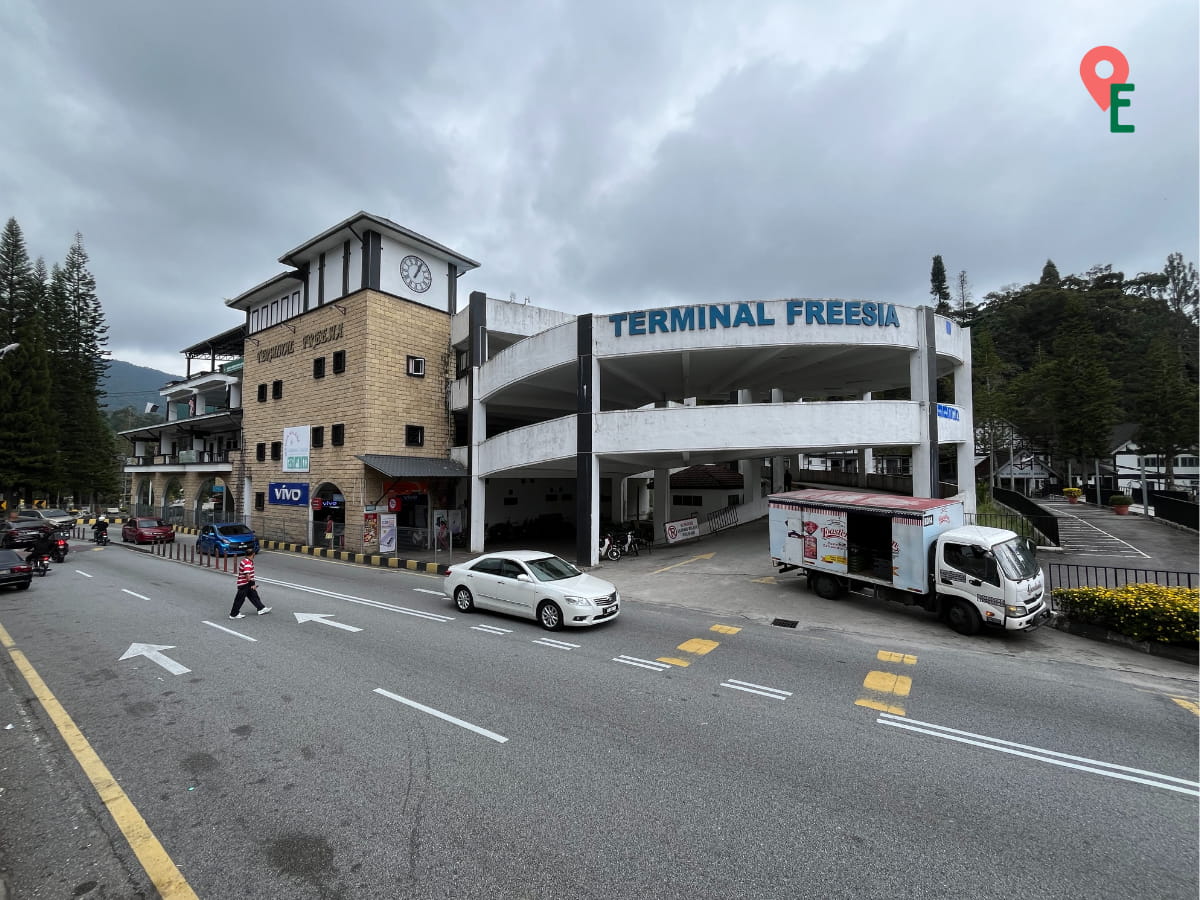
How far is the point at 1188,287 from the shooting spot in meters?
65.6

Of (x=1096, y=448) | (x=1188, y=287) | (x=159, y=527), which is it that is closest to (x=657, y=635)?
(x=159, y=527)

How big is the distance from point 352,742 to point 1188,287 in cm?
9901

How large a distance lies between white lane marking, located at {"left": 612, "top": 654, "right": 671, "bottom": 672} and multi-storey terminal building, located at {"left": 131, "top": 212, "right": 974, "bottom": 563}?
9.52 meters

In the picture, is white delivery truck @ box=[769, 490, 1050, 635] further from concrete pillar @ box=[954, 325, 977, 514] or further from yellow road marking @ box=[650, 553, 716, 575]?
concrete pillar @ box=[954, 325, 977, 514]

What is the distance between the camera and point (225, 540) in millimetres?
23297

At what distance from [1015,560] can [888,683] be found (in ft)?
15.7

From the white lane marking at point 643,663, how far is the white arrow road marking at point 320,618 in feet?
18.7

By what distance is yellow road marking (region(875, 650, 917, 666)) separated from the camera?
361 inches

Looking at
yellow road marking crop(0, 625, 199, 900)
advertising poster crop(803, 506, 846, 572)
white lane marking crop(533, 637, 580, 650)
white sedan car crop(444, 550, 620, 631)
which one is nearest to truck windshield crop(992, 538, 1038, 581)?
advertising poster crop(803, 506, 846, 572)

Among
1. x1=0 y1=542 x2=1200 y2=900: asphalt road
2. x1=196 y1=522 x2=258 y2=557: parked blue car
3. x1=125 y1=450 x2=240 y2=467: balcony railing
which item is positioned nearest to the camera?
x1=0 y1=542 x2=1200 y2=900: asphalt road

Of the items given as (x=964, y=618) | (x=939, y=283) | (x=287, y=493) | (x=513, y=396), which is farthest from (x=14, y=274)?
(x=939, y=283)

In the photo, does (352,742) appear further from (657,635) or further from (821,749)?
(657,635)

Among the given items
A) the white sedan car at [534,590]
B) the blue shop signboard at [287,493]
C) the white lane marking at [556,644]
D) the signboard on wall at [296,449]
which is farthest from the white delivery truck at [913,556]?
the signboard on wall at [296,449]

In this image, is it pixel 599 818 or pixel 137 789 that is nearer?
pixel 599 818
